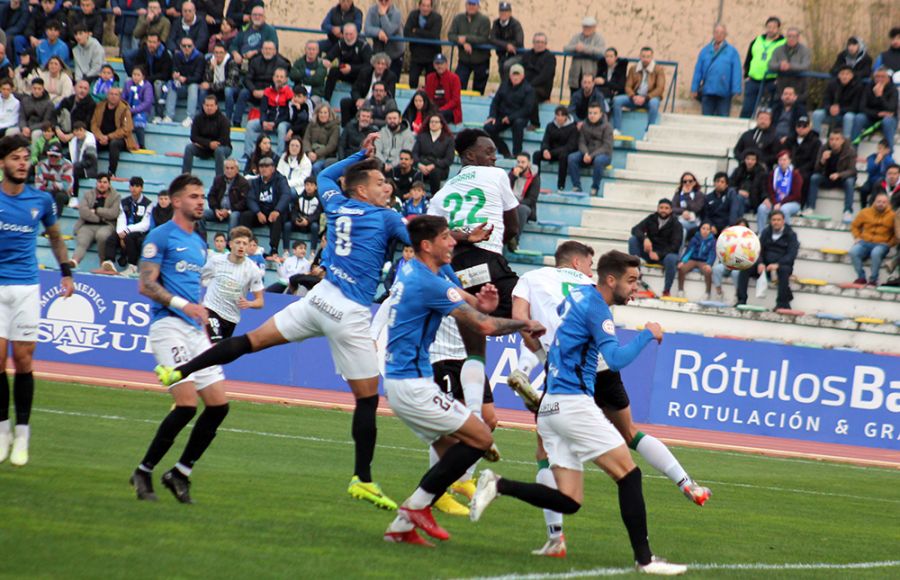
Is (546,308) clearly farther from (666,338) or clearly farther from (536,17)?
(536,17)

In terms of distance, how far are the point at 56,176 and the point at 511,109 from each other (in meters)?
9.33

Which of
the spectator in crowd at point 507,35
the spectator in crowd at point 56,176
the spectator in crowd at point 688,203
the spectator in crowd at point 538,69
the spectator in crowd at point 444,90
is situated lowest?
the spectator in crowd at point 56,176

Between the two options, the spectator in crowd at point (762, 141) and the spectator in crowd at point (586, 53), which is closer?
the spectator in crowd at point (762, 141)

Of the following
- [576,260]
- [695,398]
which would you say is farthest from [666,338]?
[576,260]

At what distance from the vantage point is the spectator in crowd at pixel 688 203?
23859mm

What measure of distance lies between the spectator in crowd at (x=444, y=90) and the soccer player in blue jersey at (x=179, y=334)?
17.7m

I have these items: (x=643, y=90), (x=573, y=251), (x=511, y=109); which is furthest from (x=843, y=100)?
(x=573, y=251)

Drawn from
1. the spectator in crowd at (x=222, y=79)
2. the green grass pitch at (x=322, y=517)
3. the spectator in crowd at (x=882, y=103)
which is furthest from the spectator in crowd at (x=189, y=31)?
the green grass pitch at (x=322, y=517)

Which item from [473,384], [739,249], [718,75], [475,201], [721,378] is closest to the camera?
[473,384]

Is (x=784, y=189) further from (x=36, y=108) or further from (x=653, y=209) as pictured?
(x=36, y=108)

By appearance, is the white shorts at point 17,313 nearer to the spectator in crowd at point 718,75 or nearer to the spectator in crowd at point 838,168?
the spectator in crowd at point 838,168

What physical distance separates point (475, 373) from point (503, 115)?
1655cm

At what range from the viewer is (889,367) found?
62.1 feet

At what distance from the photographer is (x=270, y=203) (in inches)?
968
